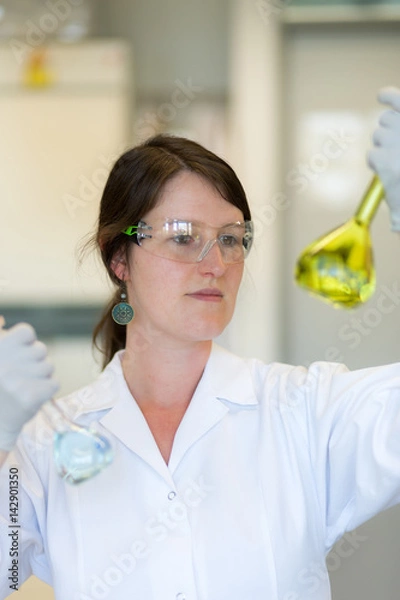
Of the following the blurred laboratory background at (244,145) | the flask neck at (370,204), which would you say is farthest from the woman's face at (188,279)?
the blurred laboratory background at (244,145)

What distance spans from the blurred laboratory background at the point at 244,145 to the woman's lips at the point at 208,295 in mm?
2234

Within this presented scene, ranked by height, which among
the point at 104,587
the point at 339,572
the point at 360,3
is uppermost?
the point at 360,3

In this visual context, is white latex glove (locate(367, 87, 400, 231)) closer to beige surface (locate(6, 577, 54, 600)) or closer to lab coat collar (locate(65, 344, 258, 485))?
lab coat collar (locate(65, 344, 258, 485))

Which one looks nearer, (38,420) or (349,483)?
(349,483)

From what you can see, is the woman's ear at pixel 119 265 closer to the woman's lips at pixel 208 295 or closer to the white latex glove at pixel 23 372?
the woman's lips at pixel 208 295

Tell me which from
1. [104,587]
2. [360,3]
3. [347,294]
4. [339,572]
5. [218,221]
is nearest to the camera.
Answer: [347,294]

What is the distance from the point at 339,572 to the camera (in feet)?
10.1

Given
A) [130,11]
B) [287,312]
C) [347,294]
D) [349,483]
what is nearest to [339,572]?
[287,312]

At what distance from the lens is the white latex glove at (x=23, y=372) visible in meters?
1.26

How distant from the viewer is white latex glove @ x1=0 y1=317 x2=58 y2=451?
126 cm

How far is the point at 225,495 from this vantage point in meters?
1.63

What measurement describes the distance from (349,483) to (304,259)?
0.58 meters

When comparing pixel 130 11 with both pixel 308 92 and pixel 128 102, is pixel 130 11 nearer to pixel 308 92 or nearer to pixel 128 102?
pixel 128 102

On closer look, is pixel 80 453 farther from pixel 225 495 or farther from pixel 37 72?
pixel 37 72
